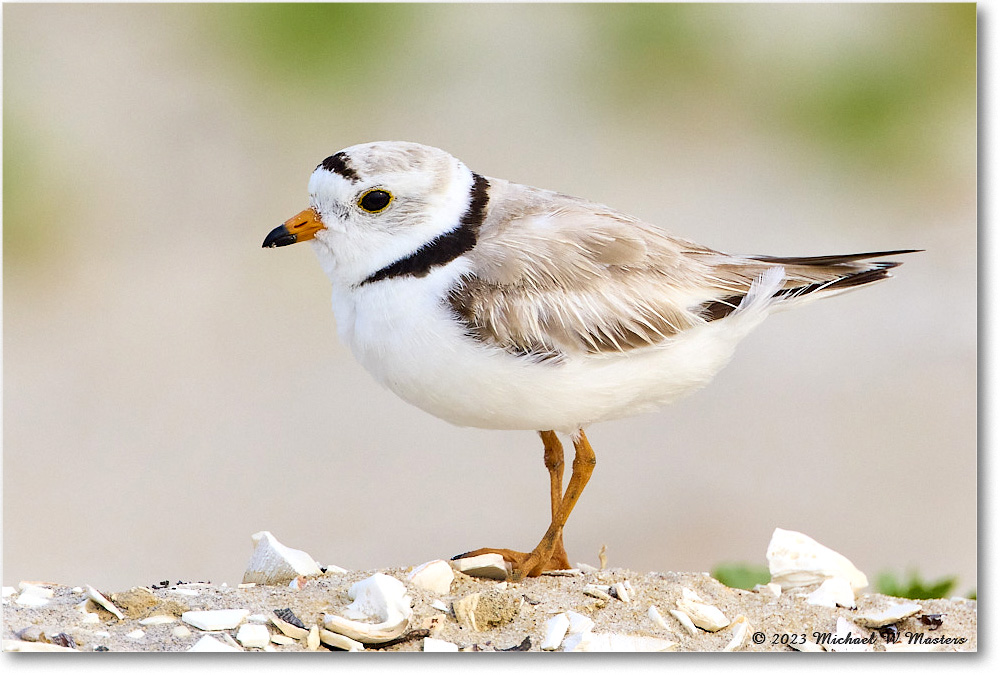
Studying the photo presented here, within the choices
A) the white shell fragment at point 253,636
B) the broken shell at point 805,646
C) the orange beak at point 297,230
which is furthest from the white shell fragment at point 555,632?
the orange beak at point 297,230

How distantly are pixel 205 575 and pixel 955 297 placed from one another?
2.82 metres

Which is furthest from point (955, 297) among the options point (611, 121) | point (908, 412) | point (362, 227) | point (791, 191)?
point (362, 227)

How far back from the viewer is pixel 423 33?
11.8ft

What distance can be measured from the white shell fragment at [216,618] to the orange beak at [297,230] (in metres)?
1.01

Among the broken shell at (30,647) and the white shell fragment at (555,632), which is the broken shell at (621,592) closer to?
the white shell fragment at (555,632)

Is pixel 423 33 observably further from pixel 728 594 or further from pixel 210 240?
pixel 728 594

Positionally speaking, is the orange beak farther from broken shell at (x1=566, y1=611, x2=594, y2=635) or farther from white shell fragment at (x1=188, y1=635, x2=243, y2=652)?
broken shell at (x1=566, y1=611, x2=594, y2=635)

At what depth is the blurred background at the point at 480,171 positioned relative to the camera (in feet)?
11.7

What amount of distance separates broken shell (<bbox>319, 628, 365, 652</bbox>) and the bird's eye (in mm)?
1152

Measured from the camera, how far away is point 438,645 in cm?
287

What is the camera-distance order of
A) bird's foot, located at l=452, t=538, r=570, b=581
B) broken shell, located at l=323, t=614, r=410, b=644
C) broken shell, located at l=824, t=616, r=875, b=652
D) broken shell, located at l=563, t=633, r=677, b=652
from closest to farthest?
1. broken shell, located at l=323, t=614, r=410, b=644
2. broken shell, located at l=563, t=633, r=677, b=652
3. broken shell, located at l=824, t=616, r=875, b=652
4. bird's foot, located at l=452, t=538, r=570, b=581

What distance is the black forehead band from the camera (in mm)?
2957

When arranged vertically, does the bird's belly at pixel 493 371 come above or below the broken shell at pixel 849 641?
above

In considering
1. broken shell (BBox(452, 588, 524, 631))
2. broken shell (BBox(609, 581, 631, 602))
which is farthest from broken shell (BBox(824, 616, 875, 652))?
broken shell (BBox(452, 588, 524, 631))
